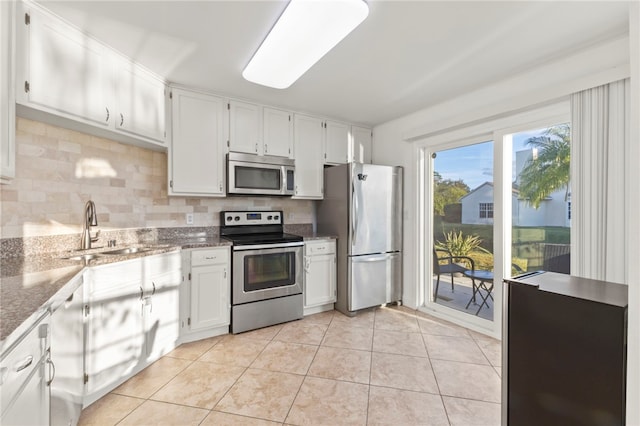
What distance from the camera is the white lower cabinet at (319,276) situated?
125 inches

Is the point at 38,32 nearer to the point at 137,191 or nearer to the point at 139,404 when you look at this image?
the point at 137,191

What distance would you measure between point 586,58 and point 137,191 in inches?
149

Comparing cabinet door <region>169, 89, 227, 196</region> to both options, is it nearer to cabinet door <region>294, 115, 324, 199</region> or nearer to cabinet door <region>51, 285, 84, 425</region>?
cabinet door <region>294, 115, 324, 199</region>

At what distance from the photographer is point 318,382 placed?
6.52 feet

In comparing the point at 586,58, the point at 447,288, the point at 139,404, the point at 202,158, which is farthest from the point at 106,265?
the point at 586,58

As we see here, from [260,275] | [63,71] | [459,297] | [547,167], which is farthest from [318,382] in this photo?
[63,71]

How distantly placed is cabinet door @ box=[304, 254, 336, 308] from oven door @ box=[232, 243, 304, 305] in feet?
0.44

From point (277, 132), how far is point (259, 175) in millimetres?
565

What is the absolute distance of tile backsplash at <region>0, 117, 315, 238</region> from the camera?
6.06 ft

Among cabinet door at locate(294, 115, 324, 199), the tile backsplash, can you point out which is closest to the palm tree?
cabinet door at locate(294, 115, 324, 199)

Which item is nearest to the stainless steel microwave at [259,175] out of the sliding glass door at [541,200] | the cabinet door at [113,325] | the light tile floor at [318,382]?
the cabinet door at [113,325]

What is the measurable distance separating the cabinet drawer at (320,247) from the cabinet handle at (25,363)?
7.77 ft

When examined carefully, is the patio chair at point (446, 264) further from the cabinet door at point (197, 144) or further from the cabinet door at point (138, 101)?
the cabinet door at point (138, 101)

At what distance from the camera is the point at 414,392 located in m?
1.88
